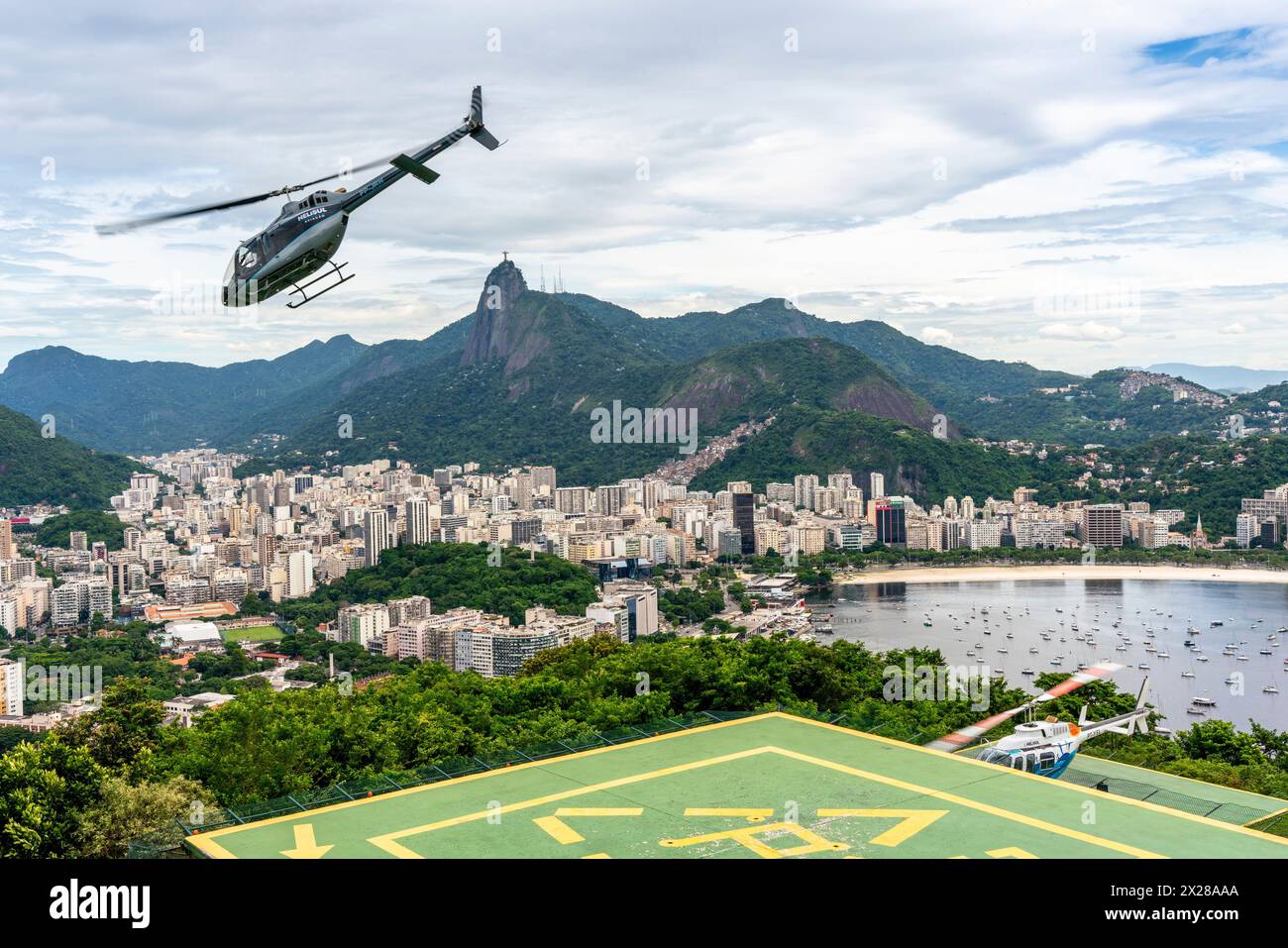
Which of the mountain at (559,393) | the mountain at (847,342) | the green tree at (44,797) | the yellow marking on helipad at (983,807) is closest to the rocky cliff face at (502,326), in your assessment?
the mountain at (559,393)

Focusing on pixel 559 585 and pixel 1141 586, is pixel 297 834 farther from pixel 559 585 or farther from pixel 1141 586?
pixel 1141 586

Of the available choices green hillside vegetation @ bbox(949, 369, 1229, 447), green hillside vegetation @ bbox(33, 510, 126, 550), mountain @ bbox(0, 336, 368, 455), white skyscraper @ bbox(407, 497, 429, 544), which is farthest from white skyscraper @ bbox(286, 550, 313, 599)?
mountain @ bbox(0, 336, 368, 455)

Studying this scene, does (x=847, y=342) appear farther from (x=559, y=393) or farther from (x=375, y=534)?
(x=375, y=534)

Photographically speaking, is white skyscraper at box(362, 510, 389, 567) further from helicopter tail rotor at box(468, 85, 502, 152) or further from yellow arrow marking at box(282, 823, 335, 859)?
helicopter tail rotor at box(468, 85, 502, 152)

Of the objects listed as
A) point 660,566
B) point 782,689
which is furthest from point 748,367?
point 782,689

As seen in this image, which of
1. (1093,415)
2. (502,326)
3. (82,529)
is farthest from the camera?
(502,326)

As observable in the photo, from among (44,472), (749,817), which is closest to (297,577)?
(44,472)

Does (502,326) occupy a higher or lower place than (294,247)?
higher
